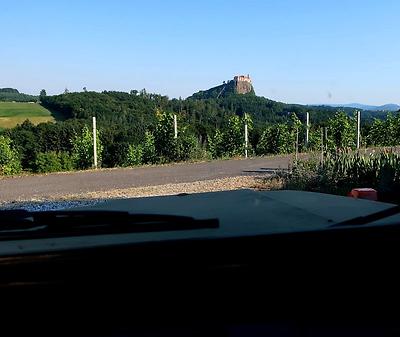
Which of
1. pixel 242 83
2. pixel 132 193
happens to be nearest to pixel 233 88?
pixel 242 83

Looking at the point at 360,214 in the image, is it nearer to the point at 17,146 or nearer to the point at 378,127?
the point at 17,146

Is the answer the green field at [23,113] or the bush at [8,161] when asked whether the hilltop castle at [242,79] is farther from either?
the bush at [8,161]

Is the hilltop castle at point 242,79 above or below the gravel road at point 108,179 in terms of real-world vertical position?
above

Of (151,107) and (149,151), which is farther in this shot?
(151,107)

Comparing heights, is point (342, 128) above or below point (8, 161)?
above

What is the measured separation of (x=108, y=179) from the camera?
1537cm

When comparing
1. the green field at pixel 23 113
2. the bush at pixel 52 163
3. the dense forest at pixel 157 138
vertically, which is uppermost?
the green field at pixel 23 113

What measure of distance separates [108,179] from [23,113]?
34168 millimetres

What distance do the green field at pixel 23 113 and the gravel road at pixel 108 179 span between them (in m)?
24.9

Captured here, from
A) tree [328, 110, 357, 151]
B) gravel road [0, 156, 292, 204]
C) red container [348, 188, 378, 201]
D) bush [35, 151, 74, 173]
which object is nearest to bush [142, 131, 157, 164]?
gravel road [0, 156, 292, 204]

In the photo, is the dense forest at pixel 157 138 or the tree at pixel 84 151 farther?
the dense forest at pixel 157 138

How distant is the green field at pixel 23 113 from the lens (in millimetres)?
42297

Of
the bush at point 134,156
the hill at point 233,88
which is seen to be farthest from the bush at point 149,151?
the hill at point 233,88

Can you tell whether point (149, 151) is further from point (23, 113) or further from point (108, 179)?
point (23, 113)
